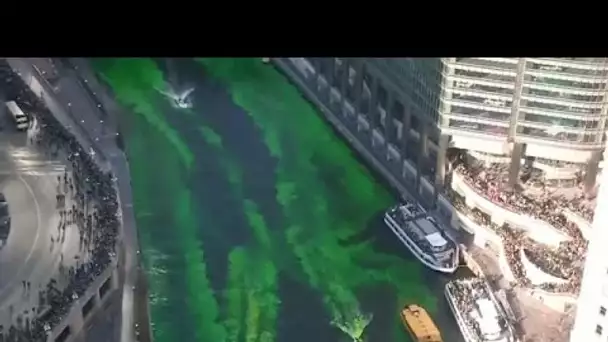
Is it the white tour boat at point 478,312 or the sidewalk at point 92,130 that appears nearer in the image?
the white tour boat at point 478,312

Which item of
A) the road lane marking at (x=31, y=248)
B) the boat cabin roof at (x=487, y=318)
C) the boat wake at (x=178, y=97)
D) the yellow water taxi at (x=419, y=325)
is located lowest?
the yellow water taxi at (x=419, y=325)

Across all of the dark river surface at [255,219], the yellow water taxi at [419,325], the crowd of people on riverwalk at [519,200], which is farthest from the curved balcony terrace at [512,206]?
the yellow water taxi at [419,325]

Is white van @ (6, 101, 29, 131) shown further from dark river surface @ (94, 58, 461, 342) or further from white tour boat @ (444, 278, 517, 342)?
white tour boat @ (444, 278, 517, 342)

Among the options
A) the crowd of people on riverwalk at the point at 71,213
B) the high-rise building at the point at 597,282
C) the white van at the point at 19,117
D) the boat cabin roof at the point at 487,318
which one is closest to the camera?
the high-rise building at the point at 597,282

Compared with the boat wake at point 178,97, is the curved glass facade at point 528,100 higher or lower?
higher

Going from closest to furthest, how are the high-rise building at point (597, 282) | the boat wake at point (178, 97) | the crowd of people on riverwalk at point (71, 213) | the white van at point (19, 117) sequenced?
the high-rise building at point (597, 282) → the crowd of people on riverwalk at point (71, 213) → the white van at point (19, 117) → the boat wake at point (178, 97)

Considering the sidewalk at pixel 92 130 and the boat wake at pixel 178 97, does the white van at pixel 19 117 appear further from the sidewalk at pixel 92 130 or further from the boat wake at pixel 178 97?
the boat wake at pixel 178 97
